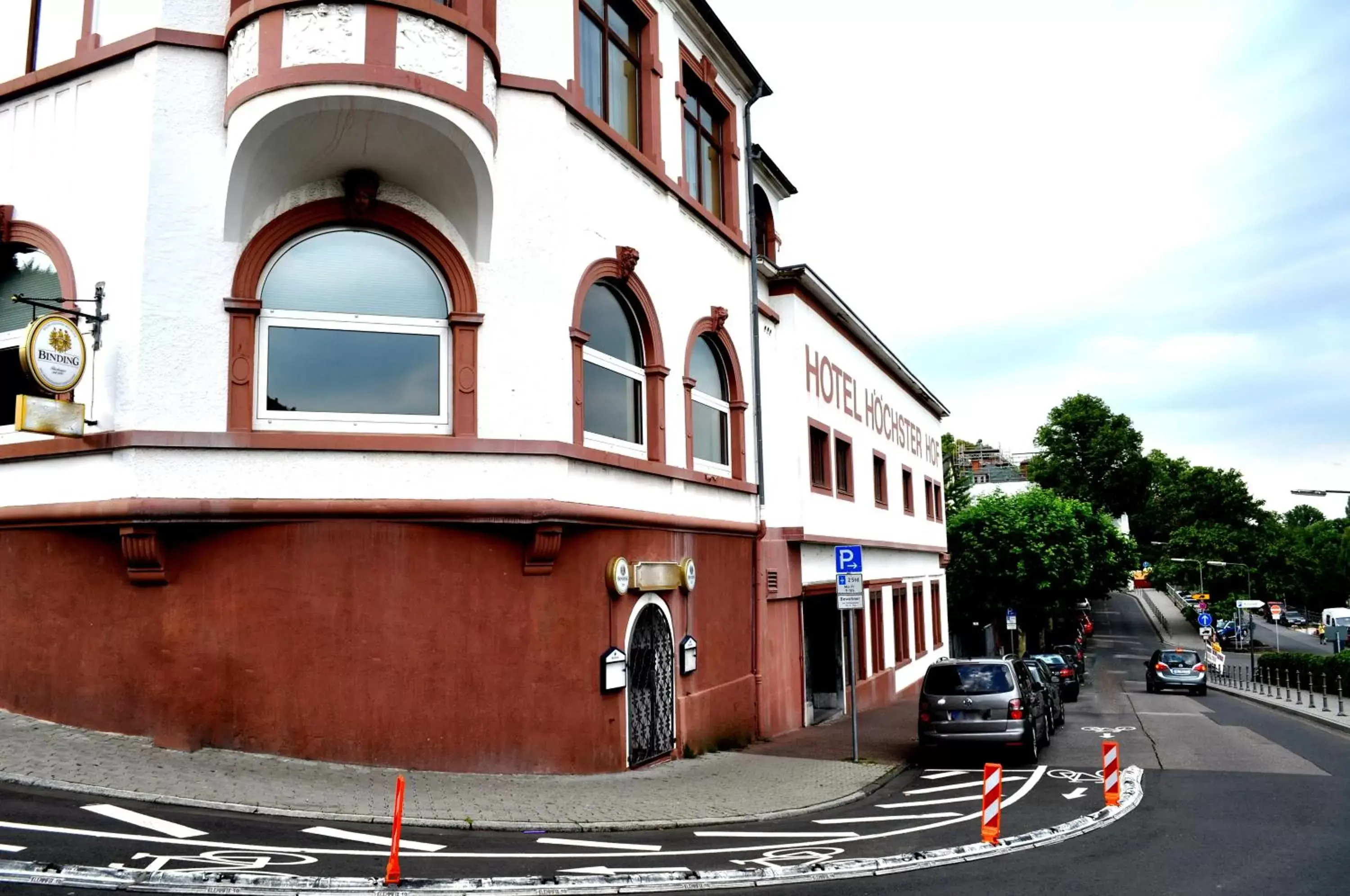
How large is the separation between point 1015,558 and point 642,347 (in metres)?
32.5

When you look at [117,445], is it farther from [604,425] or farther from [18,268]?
[604,425]

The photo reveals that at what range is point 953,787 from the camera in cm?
1405

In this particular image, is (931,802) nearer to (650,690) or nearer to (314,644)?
(650,690)

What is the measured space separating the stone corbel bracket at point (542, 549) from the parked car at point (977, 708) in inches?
254

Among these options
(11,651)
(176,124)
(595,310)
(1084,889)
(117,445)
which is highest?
(176,124)

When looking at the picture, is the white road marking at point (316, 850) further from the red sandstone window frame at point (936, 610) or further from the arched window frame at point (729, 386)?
the red sandstone window frame at point (936, 610)

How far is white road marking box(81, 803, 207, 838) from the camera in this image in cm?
865

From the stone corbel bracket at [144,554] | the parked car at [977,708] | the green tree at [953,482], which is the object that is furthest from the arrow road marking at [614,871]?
the green tree at [953,482]

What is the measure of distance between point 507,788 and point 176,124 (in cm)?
841

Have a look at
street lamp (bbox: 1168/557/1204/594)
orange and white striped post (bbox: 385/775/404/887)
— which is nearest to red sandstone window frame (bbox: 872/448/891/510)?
orange and white striped post (bbox: 385/775/404/887)

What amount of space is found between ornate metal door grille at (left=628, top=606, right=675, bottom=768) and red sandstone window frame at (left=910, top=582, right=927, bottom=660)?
750 inches

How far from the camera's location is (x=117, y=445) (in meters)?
11.6

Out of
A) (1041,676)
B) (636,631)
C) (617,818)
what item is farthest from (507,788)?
(1041,676)

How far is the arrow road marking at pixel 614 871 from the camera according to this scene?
8.47 metres
